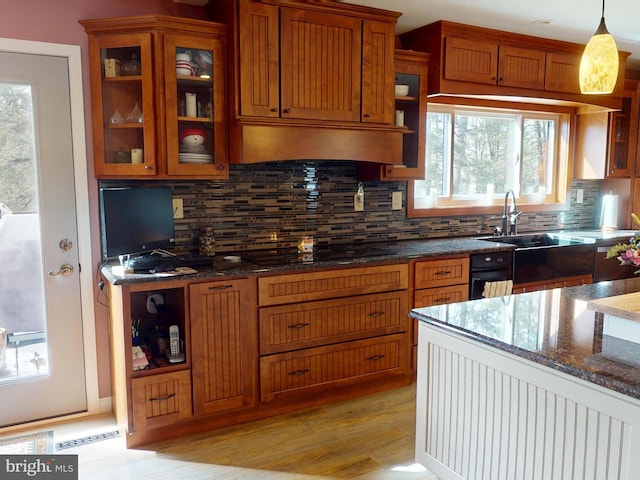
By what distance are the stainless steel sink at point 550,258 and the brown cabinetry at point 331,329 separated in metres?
0.99

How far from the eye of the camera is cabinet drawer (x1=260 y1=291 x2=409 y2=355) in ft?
9.32

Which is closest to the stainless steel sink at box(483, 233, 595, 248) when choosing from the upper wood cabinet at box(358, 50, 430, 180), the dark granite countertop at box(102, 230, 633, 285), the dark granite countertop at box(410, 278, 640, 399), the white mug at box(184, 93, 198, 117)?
the dark granite countertop at box(102, 230, 633, 285)

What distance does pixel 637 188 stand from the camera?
183 inches

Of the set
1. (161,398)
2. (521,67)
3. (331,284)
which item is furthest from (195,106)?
(521,67)

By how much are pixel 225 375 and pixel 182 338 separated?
0.97 ft

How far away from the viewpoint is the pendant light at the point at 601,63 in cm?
189

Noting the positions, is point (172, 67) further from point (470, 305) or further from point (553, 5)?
point (553, 5)

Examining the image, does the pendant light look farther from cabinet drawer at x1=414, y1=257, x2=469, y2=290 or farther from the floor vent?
the floor vent

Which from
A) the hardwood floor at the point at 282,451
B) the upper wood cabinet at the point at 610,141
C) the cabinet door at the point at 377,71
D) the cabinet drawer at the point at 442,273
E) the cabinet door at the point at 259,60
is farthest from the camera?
the upper wood cabinet at the point at 610,141

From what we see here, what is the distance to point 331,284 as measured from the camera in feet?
9.70

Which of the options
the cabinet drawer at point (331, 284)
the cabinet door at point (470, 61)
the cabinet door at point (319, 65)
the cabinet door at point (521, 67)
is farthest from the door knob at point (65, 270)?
the cabinet door at point (521, 67)

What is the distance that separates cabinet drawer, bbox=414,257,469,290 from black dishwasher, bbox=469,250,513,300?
2.6 inches

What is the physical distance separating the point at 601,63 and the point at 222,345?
210 cm

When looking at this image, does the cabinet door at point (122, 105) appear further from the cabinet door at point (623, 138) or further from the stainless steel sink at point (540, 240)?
the cabinet door at point (623, 138)
